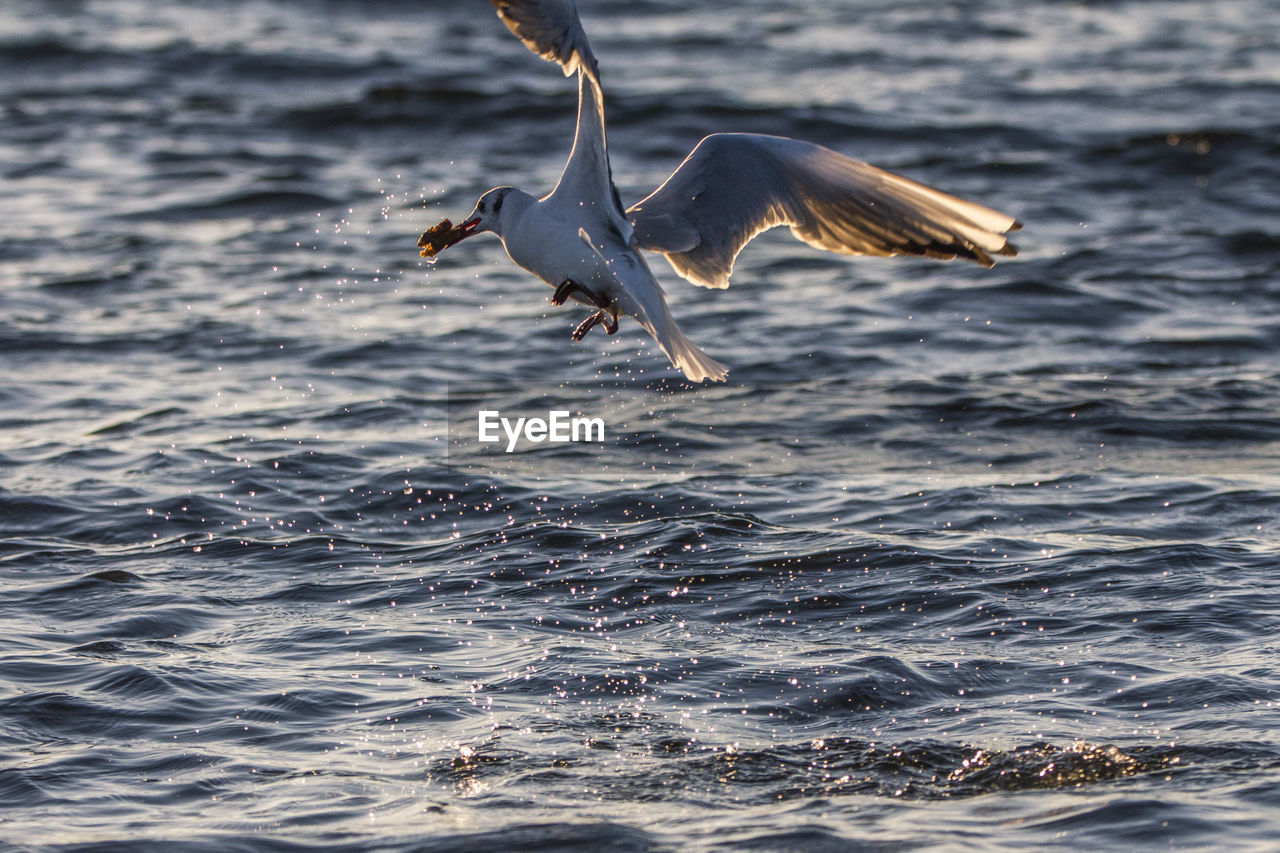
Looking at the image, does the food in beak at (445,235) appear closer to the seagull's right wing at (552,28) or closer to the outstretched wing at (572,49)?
the outstretched wing at (572,49)

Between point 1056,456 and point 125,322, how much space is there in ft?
18.3

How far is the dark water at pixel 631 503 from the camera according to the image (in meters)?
5.01

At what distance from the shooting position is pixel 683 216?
6.44 metres

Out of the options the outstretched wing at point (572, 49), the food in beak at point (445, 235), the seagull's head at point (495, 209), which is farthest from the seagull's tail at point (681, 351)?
the food in beak at point (445, 235)

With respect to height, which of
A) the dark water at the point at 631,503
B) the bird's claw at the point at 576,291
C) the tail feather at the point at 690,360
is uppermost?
the bird's claw at the point at 576,291

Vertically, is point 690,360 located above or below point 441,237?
below

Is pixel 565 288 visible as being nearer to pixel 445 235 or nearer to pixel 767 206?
pixel 445 235

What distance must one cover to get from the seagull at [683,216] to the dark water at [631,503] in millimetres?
1260

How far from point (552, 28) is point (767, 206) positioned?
141 centimetres

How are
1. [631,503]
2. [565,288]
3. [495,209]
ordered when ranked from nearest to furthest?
[565,288], [495,209], [631,503]

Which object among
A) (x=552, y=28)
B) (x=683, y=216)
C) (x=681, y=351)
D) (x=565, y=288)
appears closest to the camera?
(x=552, y=28)

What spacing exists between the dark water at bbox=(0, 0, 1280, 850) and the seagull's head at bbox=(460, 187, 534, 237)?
4.74 feet

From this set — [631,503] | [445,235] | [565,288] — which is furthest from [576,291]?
[631,503]

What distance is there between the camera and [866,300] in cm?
1075
